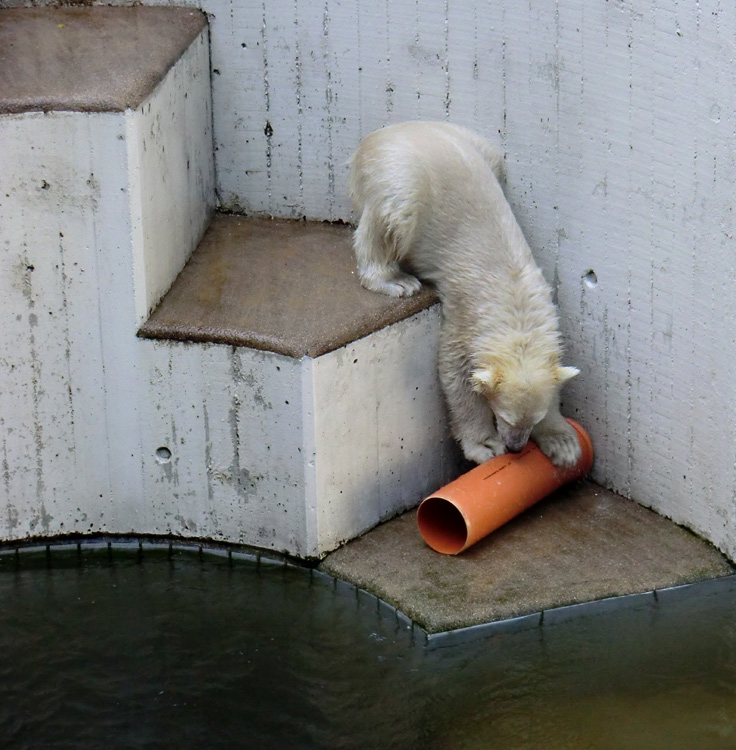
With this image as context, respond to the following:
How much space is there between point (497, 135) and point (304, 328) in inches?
50.1

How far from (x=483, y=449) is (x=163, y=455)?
54.1 inches

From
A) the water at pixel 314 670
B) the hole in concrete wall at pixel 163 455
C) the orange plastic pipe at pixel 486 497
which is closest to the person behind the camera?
the water at pixel 314 670

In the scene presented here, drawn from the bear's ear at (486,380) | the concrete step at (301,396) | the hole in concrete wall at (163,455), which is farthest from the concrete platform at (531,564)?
the hole in concrete wall at (163,455)

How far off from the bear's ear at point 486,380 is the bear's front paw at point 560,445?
47 cm

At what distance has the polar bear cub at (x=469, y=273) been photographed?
18.1ft

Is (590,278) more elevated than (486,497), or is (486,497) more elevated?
(590,278)

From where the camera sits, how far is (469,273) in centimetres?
571

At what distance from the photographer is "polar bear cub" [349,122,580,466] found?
5.52 meters

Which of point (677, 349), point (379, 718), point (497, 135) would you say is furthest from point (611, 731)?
point (497, 135)

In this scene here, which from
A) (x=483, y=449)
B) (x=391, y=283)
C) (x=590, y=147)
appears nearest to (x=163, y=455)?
(x=391, y=283)

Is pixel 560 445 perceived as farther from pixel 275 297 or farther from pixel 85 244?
pixel 85 244

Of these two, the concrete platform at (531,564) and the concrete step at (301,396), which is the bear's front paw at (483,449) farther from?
the concrete platform at (531,564)

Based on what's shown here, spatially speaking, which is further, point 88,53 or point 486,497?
→ point 88,53

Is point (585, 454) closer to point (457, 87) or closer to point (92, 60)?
point (457, 87)
